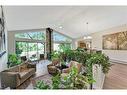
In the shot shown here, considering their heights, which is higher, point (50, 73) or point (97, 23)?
point (97, 23)

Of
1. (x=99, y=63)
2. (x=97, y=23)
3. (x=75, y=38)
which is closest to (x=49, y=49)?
(x=75, y=38)

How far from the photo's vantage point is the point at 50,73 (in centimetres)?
768

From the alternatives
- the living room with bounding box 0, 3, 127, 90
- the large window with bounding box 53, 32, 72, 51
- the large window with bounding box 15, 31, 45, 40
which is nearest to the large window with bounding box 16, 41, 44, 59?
the living room with bounding box 0, 3, 127, 90

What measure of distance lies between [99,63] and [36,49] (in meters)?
10.4

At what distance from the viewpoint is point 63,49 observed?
11.2 m

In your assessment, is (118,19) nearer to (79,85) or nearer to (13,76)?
(13,76)

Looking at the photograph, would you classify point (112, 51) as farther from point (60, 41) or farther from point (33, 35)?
point (33, 35)

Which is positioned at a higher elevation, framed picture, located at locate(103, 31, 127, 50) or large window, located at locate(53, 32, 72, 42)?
large window, located at locate(53, 32, 72, 42)

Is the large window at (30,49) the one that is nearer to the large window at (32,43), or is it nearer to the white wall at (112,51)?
the large window at (32,43)

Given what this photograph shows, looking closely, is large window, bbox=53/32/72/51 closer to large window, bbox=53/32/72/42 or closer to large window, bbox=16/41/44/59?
large window, bbox=53/32/72/42

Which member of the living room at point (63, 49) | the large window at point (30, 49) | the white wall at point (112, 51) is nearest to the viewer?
the living room at point (63, 49)

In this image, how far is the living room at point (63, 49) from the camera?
4.54 meters

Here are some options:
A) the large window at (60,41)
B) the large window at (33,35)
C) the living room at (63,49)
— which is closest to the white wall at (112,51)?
the living room at (63,49)

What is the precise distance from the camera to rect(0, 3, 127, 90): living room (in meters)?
Result: 4.54
